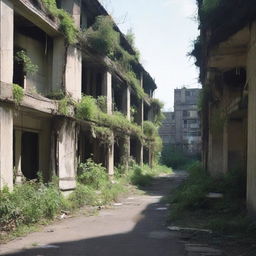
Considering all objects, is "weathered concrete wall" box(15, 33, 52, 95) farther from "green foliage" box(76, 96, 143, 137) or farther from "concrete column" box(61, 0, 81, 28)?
"concrete column" box(61, 0, 81, 28)

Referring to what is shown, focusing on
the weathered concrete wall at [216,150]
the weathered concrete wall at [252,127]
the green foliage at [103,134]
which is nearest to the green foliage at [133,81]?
the green foliage at [103,134]

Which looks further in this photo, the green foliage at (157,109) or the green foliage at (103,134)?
the green foliage at (157,109)

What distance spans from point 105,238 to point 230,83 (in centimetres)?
900

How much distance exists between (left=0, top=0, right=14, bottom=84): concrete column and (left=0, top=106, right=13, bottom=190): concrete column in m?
0.89

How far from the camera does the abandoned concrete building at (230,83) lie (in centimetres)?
1000

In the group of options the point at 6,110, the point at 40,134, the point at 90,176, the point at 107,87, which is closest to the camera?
the point at 6,110

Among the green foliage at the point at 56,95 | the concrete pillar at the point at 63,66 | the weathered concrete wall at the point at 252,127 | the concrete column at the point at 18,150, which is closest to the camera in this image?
the weathered concrete wall at the point at 252,127

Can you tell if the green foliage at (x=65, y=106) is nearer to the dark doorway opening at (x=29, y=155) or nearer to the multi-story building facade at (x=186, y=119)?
the dark doorway opening at (x=29, y=155)

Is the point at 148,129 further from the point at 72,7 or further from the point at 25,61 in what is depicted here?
the point at 25,61

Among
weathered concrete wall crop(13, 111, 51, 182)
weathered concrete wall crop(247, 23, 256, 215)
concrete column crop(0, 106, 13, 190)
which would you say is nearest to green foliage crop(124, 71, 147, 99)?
weathered concrete wall crop(13, 111, 51, 182)

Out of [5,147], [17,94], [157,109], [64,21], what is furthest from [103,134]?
[157,109]

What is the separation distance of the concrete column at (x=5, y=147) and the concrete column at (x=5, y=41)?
887mm

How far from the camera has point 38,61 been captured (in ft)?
52.6

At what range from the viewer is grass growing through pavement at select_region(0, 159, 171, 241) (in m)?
10.1
